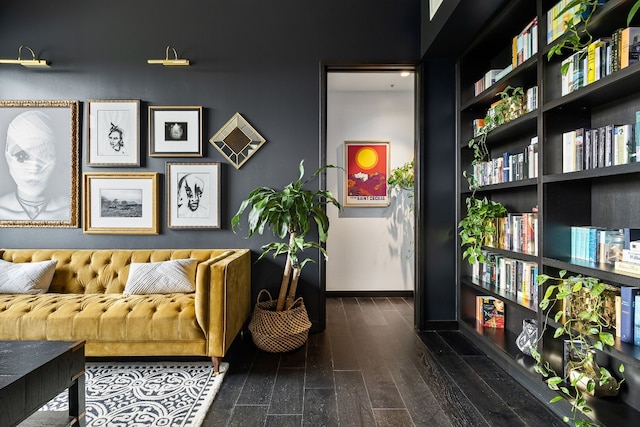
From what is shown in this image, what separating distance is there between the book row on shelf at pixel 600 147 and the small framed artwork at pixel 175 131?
269 cm

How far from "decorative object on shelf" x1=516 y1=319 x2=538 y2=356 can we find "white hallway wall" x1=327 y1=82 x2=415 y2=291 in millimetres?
2099

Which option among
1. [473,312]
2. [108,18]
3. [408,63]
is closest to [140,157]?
[108,18]

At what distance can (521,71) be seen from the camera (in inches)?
86.7

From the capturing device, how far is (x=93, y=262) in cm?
288

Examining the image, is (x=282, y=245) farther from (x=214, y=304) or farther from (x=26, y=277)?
(x=26, y=277)

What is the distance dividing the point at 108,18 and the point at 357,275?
12.1ft

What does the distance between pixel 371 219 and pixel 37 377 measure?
358 cm

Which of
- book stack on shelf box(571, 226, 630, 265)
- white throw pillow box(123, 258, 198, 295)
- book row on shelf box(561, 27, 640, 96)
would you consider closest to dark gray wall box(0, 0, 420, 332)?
white throw pillow box(123, 258, 198, 295)

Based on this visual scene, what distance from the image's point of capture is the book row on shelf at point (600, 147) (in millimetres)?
1541

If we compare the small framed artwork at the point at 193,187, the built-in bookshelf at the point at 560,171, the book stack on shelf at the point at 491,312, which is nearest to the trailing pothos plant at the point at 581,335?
the built-in bookshelf at the point at 560,171

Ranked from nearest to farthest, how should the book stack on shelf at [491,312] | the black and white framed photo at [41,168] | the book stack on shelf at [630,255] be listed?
the book stack on shelf at [630,255] < the book stack on shelf at [491,312] < the black and white framed photo at [41,168]

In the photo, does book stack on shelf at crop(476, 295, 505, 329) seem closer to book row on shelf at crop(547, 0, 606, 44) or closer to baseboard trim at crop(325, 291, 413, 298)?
baseboard trim at crop(325, 291, 413, 298)

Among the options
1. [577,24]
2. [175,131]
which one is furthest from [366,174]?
[577,24]

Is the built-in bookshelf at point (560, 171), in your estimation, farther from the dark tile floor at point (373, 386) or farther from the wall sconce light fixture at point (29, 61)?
the wall sconce light fixture at point (29, 61)
